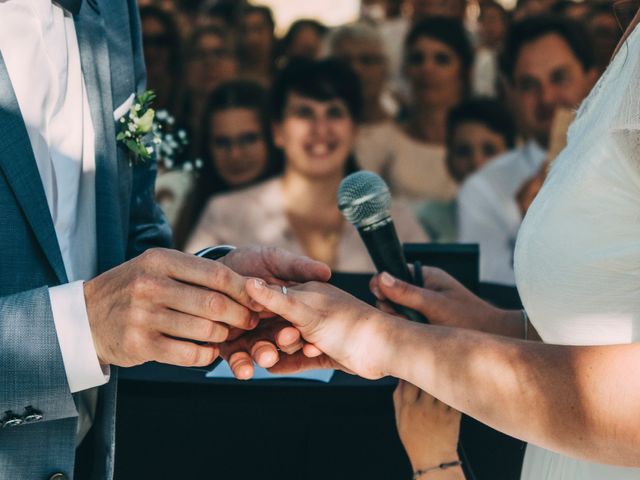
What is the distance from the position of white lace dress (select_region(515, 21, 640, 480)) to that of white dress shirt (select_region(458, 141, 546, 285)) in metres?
2.96

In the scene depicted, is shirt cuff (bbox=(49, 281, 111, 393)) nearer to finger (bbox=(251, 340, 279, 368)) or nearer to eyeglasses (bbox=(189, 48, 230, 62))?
finger (bbox=(251, 340, 279, 368))

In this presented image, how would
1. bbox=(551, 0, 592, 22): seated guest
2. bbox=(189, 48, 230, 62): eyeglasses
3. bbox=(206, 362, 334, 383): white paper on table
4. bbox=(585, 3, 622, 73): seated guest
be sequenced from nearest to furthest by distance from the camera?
1. bbox=(206, 362, 334, 383): white paper on table
2. bbox=(189, 48, 230, 62): eyeglasses
3. bbox=(585, 3, 622, 73): seated guest
4. bbox=(551, 0, 592, 22): seated guest

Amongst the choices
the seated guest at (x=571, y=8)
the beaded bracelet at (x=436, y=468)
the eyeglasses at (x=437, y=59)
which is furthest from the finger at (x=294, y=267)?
the seated guest at (x=571, y=8)

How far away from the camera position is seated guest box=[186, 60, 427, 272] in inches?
181

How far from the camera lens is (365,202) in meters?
1.89

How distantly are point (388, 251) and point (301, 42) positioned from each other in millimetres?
5369

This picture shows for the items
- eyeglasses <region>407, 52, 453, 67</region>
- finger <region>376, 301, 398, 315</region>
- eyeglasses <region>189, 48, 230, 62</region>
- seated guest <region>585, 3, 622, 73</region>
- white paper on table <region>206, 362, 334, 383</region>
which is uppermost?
seated guest <region>585, 3, 622, 73</region>

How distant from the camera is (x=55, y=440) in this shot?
169 cm

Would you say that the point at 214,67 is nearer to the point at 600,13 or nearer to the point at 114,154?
the point at 600,13

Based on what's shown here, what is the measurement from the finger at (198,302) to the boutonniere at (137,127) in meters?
0.49

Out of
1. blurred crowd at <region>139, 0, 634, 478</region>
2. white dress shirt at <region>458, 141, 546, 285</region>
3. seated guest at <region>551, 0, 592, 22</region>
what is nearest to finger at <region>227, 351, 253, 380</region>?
blurred crowd at <region>139, 0, 634, 478</region>

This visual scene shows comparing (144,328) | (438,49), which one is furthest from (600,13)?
(144,328)

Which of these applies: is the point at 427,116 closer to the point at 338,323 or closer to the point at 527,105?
the point at 527,105

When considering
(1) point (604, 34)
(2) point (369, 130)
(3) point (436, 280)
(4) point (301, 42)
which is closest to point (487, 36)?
(1) point (604, 34)
